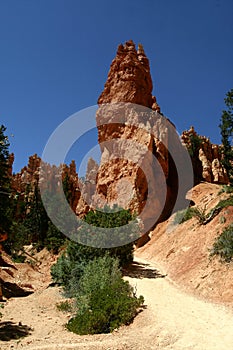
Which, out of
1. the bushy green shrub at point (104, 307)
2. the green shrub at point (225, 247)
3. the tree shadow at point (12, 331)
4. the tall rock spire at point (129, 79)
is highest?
the tall rock spire at point (129, 79)

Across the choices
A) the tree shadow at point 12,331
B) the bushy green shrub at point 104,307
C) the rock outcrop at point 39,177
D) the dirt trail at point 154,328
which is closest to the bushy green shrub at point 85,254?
the dirt trail at point 154,328

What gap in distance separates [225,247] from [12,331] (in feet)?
32.1

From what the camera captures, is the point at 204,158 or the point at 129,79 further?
the point at 204,158

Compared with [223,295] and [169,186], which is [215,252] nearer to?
[223,295]

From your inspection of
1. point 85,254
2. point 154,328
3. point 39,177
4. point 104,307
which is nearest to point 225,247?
point 154,328

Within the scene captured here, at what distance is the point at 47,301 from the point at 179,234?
1246 cm

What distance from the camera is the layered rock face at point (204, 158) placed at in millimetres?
47381

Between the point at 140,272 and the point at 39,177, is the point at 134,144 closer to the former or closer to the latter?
the point at 140,272

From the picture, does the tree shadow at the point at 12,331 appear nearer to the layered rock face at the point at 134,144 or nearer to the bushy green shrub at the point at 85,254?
the bushy green shrub at the point at 85,254

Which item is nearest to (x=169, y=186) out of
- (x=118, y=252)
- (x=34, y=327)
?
(x=118, y=252)

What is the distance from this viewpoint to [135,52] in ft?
139

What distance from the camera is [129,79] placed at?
40.3 metres

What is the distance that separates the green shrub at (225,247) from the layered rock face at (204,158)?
28.8m

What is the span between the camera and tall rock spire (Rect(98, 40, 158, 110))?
131ft
